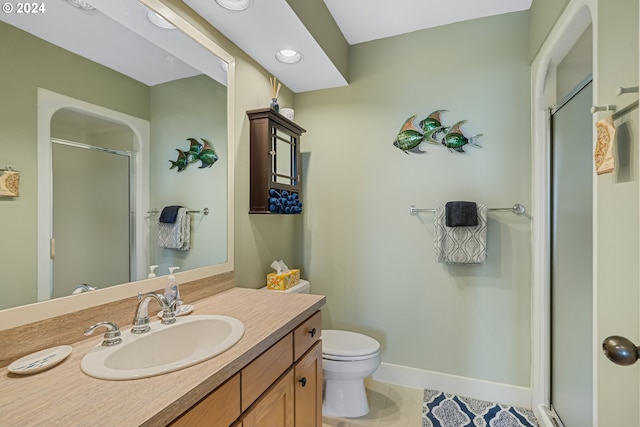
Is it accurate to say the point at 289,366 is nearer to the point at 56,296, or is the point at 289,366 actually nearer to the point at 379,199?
the point at 56,296

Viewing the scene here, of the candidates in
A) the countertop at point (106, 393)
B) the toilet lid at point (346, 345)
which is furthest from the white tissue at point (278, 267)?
the countertop at point (106, 393)

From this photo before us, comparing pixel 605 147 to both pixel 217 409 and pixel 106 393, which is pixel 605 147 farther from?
pixel 106 393

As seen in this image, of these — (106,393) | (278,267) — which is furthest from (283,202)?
(106,393)

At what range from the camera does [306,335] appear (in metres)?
1.33

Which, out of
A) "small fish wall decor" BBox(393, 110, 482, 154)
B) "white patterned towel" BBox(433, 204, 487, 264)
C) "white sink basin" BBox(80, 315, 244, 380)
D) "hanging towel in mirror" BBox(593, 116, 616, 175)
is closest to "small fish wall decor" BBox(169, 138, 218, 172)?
"white sink basin" BBox(80, 315, 244, 380)

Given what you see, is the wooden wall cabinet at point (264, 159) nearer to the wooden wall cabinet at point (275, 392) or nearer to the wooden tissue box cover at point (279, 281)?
the wooden tissue box cover at point (279, 281)

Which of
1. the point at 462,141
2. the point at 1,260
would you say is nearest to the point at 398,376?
the point at 462,141

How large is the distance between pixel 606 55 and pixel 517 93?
3.36 feet

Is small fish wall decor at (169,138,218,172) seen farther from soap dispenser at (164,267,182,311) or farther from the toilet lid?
the toilet lid

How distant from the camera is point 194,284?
4.71ft

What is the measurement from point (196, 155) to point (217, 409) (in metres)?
1.11

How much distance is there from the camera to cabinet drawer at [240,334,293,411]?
0.91m

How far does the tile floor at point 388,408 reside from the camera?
1796mm

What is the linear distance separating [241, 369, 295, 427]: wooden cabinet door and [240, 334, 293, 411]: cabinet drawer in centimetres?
3
